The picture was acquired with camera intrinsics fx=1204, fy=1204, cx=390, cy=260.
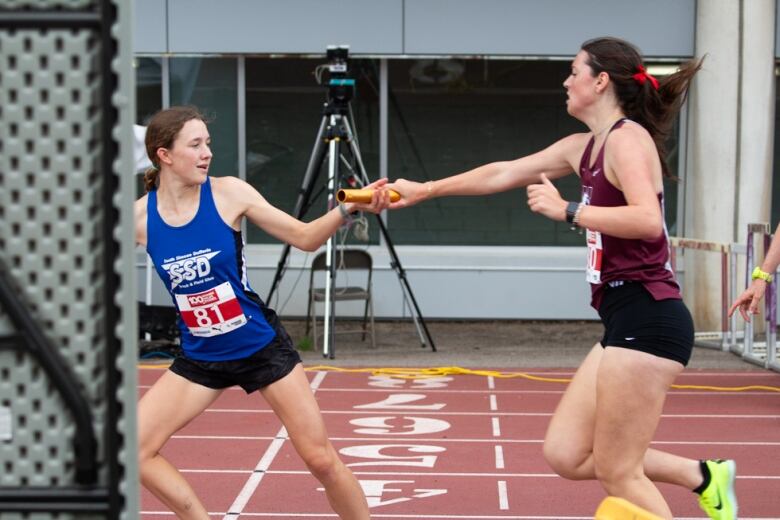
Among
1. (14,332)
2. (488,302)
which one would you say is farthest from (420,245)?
(14,332)

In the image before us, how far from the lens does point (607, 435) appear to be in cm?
409

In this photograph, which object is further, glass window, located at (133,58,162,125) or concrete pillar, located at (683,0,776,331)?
glass window, located at (133,58,162,125)

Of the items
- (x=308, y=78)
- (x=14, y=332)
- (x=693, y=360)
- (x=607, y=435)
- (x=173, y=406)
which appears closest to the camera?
(x=14, y=332)

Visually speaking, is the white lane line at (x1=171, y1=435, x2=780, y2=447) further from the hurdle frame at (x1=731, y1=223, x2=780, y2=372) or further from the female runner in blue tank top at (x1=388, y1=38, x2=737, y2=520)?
the female runner in blue tank top at (x1=388, y1=38, x2=737, y2=520)

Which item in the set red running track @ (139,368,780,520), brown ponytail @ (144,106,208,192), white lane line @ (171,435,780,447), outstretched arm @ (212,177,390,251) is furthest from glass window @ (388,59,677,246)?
outstretched arm @ (212,177,390,251)

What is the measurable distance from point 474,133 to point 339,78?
10.2 feet

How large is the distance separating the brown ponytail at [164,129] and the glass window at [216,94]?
26.5ft

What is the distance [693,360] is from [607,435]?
696cm

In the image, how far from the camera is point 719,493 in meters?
4.66

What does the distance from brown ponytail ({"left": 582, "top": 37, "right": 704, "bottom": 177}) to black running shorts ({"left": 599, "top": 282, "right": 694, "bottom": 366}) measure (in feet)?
1.59

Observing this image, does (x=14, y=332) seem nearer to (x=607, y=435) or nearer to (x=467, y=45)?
(x=607, y=435)

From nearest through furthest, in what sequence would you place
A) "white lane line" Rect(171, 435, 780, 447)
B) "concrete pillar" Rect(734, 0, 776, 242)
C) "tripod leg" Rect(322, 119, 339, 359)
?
"white lane line" Rect(171, 435, 780, 447)
"tripod leg" Rect(322, 119, 339, 359)
"concrete pillar" Rect(734, 0, 776, 242)

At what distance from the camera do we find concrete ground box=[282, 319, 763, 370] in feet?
34.9

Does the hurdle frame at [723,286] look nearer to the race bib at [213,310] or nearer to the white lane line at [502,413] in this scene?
the white lane line at [502,413]
